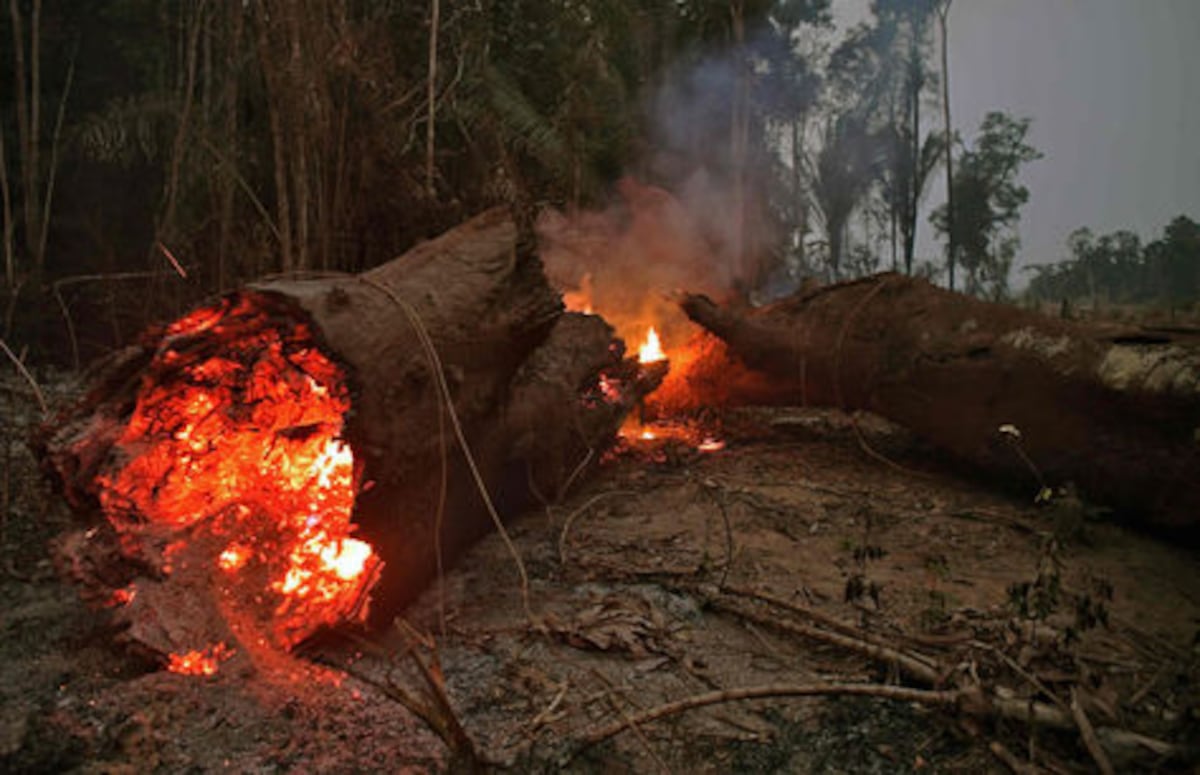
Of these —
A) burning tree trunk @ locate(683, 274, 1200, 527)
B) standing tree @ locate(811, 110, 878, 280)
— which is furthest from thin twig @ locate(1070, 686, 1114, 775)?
standing tree @ locate(811, 110, 878, 280)

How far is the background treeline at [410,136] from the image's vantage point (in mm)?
4922

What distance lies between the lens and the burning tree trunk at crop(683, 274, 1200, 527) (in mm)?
4270

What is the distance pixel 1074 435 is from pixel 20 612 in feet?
18.7

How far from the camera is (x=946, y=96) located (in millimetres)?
20016

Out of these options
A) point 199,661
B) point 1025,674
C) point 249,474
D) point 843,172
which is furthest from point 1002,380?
point 843,172

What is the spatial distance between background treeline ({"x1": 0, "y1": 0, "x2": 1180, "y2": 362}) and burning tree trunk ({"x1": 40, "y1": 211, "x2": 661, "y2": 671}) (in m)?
1.30

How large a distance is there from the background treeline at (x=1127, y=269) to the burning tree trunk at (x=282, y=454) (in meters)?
23.5

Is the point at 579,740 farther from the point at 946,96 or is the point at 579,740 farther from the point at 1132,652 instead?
the point at 946,96

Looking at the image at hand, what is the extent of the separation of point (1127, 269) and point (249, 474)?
1163 inches

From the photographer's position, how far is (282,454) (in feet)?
11.0

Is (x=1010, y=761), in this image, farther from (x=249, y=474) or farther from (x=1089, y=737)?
(x=249, y=474)

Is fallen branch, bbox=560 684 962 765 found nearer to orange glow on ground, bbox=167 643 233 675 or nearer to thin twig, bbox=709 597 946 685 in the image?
thin twig, bbox=709 597 946 685

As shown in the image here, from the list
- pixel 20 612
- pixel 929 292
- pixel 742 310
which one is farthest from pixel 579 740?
pixel 742 310

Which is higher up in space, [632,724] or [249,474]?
[249,474]
